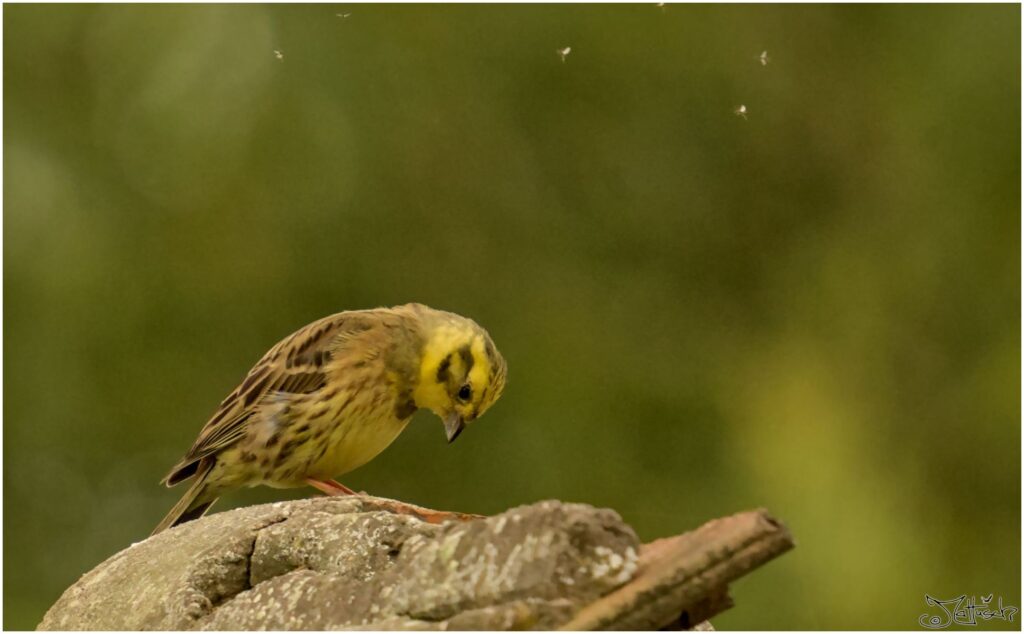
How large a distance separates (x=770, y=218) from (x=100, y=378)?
4.01 meters

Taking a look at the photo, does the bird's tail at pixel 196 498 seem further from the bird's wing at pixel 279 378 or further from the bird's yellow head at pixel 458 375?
the bird's yellow head at pixel 458 375

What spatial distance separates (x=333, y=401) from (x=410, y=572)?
2.36 m

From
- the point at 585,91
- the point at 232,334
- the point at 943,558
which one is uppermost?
the point at 585,91

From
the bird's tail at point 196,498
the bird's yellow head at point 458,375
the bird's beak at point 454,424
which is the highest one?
the bird's yellow head at point 458,375

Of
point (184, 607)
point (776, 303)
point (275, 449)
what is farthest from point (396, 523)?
point (776, 303)

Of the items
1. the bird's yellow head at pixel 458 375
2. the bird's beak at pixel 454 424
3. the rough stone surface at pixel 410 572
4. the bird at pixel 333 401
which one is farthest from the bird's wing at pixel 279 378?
the rough stone surface at pixel 410 572

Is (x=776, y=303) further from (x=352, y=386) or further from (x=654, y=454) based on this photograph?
(x=352, y=386)

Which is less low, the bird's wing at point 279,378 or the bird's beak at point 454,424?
the bird's wing at point 279,378

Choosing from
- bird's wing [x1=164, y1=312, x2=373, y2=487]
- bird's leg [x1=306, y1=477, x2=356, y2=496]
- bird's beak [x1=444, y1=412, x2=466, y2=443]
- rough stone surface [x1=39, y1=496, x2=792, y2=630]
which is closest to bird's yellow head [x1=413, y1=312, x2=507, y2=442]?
bird's beak [x1=444, y1=412, x2=466, y2=443]

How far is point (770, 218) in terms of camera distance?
408 inches

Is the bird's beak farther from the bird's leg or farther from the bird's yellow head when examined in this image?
the bird's leg

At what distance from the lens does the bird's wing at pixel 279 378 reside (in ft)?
20.9

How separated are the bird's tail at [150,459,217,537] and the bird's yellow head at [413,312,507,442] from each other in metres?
0.83

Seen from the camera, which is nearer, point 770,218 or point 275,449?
point 275,449
